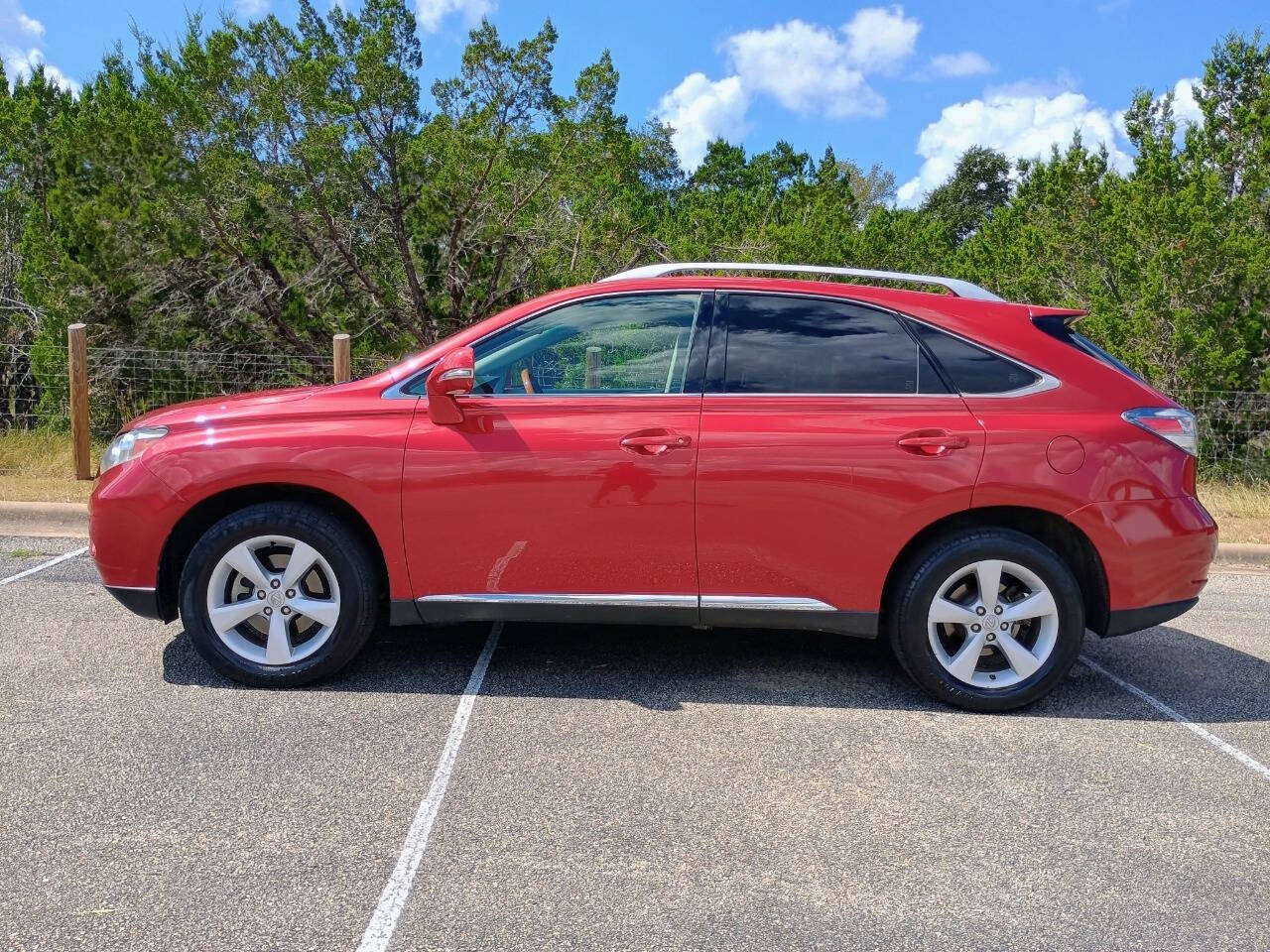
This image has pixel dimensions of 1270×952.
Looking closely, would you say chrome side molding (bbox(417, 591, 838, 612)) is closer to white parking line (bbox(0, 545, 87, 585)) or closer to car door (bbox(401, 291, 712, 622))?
car door (bbox(401, 291, 712, 622))

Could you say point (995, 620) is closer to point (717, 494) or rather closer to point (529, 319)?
point (717, 494)

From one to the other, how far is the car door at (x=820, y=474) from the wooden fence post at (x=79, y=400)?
24.0ft

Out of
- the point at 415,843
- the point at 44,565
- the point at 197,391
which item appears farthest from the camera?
the point at 197,391

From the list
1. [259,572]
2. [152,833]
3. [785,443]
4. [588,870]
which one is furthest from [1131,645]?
[152,833]

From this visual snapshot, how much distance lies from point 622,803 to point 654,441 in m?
1.47

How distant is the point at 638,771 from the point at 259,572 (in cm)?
184

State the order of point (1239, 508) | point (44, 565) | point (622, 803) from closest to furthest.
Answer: point (622, 803)
point (44, 565)
point (1239, 508)

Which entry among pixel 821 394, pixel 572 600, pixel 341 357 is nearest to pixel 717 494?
pixel 821 394

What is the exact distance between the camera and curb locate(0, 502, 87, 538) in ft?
26.5

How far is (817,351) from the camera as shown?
4.50m

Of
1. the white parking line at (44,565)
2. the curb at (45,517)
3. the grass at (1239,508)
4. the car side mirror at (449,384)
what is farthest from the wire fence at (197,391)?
the car side mirror at (449,384)

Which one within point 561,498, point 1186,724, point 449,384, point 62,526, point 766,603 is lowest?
point 1186,724

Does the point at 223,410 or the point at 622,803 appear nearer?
the point at 622,803

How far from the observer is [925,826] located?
343 cm
